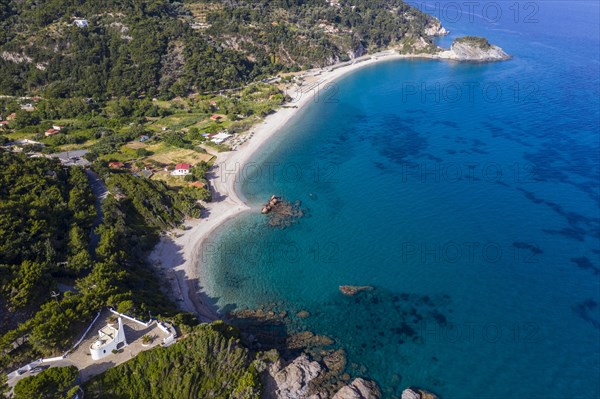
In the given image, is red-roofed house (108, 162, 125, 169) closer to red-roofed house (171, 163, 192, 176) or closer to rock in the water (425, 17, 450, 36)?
red-roofed house (171, 163, 192, 176)

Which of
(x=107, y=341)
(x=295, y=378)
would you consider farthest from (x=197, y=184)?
(x=295, y=378)

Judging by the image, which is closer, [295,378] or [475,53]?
[295,378]

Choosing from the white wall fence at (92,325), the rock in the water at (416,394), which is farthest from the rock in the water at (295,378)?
the white wall fence at (92,325)

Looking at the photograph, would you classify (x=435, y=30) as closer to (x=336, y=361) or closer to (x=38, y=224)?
(x=336, y=361)

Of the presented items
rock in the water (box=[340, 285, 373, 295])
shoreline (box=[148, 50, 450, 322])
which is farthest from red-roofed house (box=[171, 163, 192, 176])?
rock in the water (box=[340, 285, 373, 295])

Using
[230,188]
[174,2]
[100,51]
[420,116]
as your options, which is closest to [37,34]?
[100,51]

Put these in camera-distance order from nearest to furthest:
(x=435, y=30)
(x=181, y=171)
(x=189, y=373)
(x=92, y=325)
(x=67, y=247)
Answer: (x=189, y=373) < (x=92, y=325) < (x=67, y=247) < (x=181, y=171) < (x=435, y=30)

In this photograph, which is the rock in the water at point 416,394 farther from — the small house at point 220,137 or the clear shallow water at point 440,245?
the small house at point 220,137
